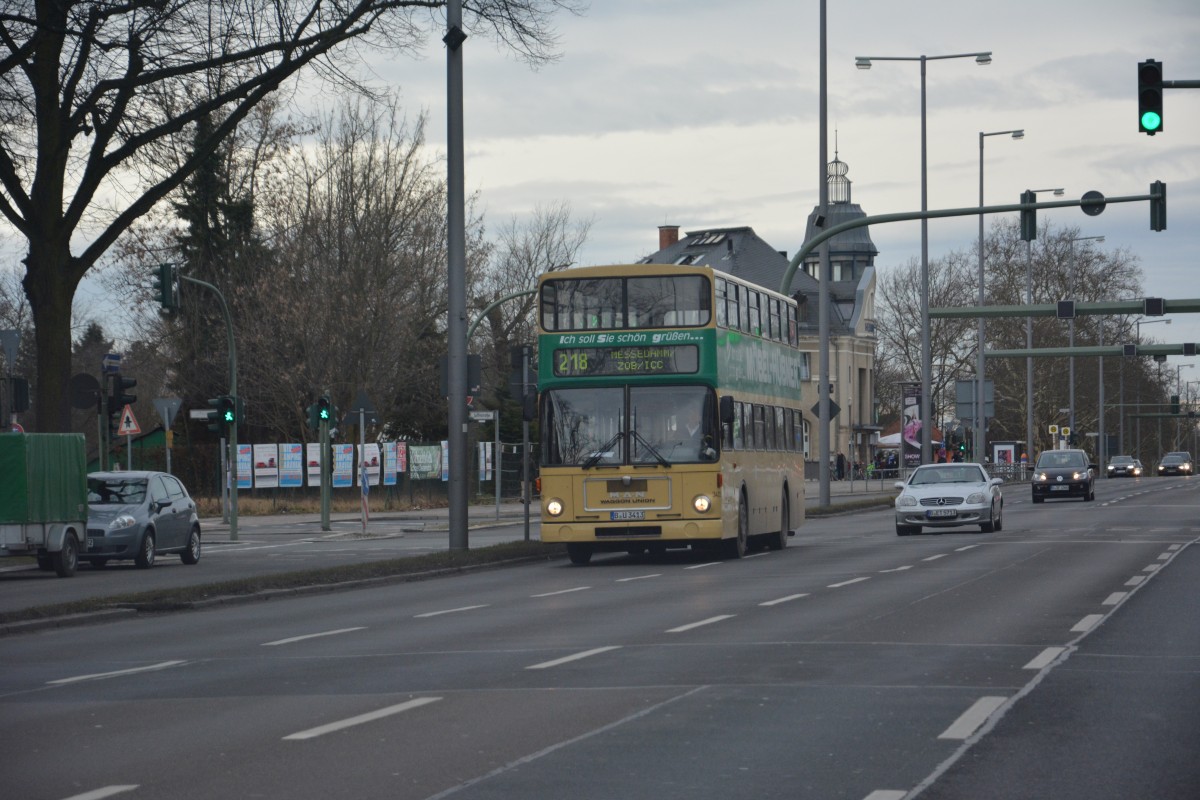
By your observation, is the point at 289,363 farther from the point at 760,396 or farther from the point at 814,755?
the point at 814,755

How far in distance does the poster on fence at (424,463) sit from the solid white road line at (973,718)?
47.6 m

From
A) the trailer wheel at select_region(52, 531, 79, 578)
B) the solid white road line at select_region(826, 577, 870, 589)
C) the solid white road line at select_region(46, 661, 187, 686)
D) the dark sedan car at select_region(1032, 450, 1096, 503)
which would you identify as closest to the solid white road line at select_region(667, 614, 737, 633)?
the solid white road line at select_region(826, 577, 870, 589)

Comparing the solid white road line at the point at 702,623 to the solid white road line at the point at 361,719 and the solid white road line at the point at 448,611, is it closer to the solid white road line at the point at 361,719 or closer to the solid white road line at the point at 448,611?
the solid white road line at the point at 448,611

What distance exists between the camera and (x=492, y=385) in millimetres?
67125

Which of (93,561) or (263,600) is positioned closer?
(263,600)

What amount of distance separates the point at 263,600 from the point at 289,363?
108 ft

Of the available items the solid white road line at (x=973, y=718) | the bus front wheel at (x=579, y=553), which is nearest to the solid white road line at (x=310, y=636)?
the solid white road line at (x=973, y=718)

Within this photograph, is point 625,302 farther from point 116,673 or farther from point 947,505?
point 116,673

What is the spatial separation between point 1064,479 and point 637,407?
112 ft

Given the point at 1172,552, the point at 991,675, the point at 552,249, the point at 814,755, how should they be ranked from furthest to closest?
the point at 552,249
the point at 1172,552
the point at 991,675
the point at 814,755

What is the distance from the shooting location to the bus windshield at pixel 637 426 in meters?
26.4

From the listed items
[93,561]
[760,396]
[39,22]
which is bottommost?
[93,561]

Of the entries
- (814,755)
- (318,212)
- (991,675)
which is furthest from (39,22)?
(318,212)

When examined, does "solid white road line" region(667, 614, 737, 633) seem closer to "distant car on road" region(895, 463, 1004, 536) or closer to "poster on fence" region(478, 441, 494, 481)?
"distant car on road" region(895, 463, 1004, 536)
